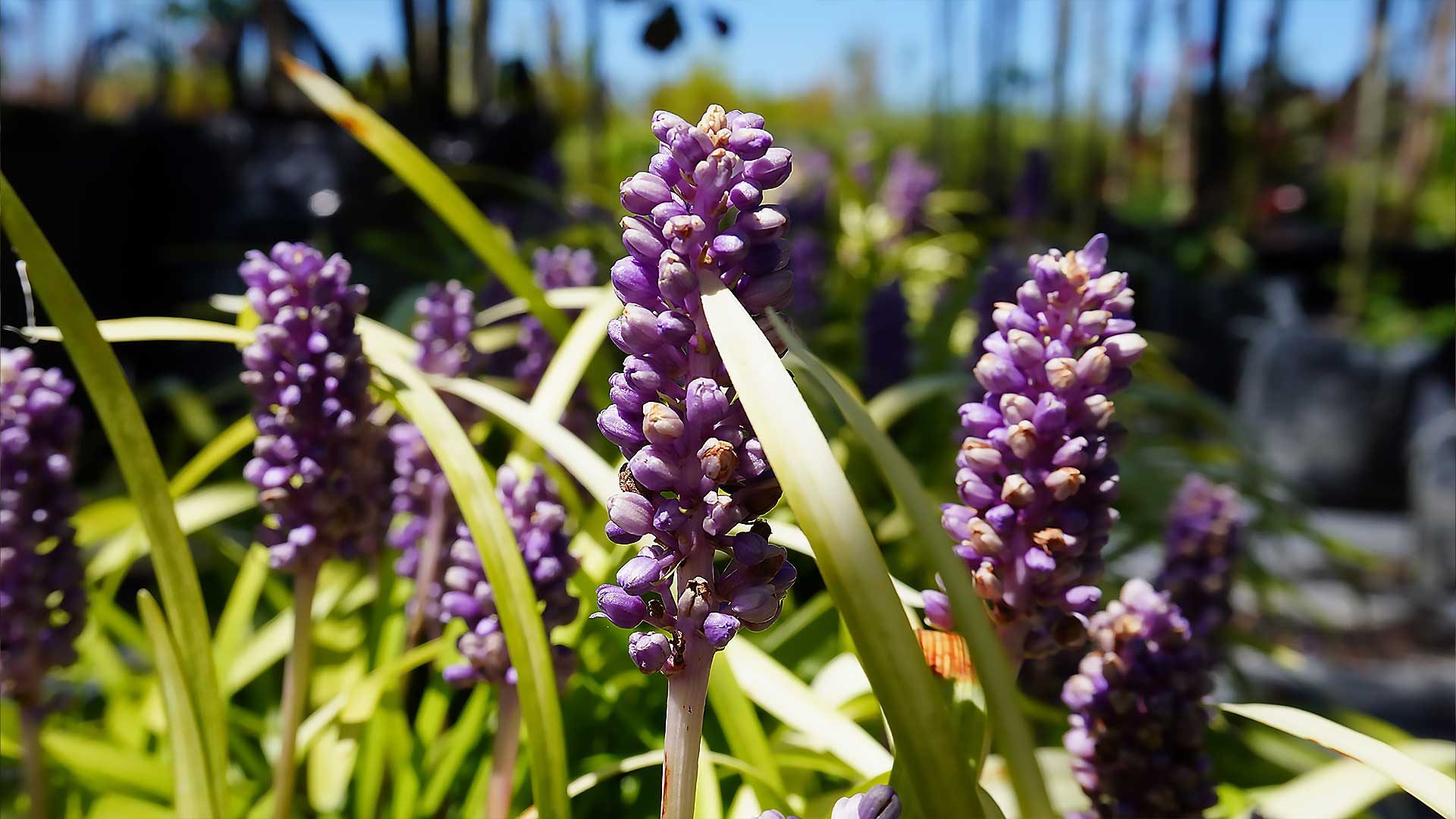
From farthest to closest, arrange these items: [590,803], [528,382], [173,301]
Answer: [173,301] < [528,382] < [590,803]

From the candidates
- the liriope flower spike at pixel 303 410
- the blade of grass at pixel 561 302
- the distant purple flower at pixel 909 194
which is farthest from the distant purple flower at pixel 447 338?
the distant purple flower at pixel 909 194

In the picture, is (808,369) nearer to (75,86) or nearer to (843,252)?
(843,252)

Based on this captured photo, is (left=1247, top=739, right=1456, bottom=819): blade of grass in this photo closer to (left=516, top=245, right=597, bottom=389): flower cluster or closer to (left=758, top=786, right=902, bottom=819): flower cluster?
(left=758, top=786, right=902, bottom=819): flower cluster

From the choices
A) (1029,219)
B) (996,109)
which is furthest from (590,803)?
(996,109)

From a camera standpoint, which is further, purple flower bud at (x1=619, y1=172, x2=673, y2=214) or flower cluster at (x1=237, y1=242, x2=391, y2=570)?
flower cluster at (x1=237, y1=242, x2=391, y2=570)

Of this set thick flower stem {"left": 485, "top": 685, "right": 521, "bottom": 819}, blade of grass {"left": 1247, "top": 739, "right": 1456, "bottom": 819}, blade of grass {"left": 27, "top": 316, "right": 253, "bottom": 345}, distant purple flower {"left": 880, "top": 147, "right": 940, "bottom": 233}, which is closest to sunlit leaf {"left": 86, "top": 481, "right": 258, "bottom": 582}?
blade of grass {"left": 27, "top": 316, "right": 253, "bottom": 345}

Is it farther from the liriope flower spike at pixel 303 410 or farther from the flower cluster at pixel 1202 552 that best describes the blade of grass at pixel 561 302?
the flower cluster at pixel 1202 552
